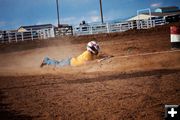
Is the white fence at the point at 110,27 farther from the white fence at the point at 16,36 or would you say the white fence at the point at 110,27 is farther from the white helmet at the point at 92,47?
the white helmet at the point at 92,47

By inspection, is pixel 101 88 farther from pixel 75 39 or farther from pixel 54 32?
pixel 54 32

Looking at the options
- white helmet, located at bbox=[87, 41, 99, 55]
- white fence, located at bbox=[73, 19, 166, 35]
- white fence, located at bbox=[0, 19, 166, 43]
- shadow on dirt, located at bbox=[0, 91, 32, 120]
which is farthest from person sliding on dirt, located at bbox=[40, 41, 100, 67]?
white fence, located at bbox=[0, 19, 166, 43]

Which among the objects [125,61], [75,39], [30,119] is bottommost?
[30,119]

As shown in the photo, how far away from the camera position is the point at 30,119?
438cm

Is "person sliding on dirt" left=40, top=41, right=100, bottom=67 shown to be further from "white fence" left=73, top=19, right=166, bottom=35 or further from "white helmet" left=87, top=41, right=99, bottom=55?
"white fence" left=73, top=19, right=166, bottom=35

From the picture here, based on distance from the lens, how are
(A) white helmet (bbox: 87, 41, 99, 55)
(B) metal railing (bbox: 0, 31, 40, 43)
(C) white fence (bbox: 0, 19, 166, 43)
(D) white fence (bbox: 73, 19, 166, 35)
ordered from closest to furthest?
(A) white helmet (bbox: 87, 41, 99, 55)
(D) white fence (bbox: 73, 19, 166, 35)
(C) white fence (bbox: 0, 19, 166, 43)
(B) metal railing (bbox: 0, 31, 40, 43)

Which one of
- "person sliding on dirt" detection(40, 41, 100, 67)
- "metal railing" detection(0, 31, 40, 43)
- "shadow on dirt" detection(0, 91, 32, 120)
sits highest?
"metal railing" detection(0, 31, 40, 43)

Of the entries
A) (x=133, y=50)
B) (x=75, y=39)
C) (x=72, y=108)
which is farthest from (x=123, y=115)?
(x=75, y=39)

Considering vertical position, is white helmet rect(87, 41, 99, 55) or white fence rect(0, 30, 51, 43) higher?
white fence rect(0, 30, 51, 43)

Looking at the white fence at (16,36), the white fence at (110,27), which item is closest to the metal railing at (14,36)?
the white fence at (16,36)

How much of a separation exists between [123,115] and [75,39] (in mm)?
→ 21265

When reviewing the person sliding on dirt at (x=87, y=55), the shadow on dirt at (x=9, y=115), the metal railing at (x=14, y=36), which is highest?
the metal railing at (x=14, y=36)

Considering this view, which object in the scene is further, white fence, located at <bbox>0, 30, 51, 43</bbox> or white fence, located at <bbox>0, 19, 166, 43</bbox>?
white fence, located at <bbox>0, 30, 51, 43</bbox>

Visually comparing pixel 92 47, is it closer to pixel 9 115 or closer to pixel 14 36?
pixel 9 115
